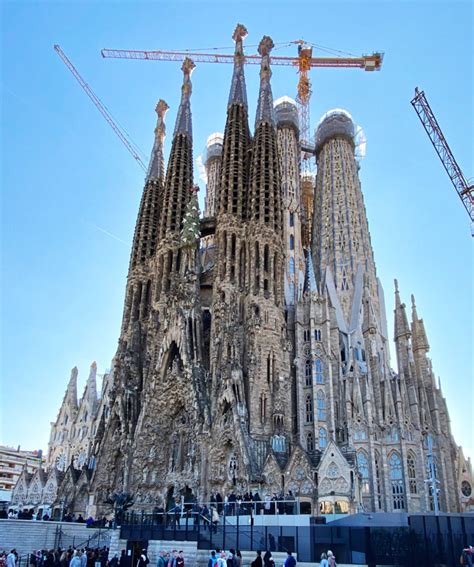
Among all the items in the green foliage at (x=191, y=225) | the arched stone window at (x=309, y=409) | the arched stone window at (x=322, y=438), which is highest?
the green foliage at (x=191, y=225)

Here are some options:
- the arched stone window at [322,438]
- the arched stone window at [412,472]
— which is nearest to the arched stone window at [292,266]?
the arched stone window at [322,438]

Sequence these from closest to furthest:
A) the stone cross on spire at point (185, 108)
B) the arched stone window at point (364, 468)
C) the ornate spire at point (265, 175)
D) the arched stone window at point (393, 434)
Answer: the arched stone window at point (364, 468)
the arched stone window at point (393, 434)
the ornate spire at point (265, 175)
the stone cross on spire at point (185, 108)

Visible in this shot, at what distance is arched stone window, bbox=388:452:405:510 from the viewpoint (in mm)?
41250

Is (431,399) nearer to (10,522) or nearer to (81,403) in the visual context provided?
(10,522)

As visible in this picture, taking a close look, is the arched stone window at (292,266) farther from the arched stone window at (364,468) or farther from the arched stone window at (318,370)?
the arched stone window at (364,468)

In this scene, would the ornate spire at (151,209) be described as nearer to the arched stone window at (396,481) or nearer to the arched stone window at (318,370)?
the arched stone window at (318,370)

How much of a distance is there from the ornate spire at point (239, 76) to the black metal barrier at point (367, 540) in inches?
1810

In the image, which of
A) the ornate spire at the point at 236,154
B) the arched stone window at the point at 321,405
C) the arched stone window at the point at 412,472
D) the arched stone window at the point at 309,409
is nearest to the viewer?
the arched stone window at the point at 412,472

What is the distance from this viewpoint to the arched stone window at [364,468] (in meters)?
41.4

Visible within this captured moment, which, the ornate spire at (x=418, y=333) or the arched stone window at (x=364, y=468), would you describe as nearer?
the arched stone window at (x=364, y=468)

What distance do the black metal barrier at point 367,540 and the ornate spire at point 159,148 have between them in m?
45.8

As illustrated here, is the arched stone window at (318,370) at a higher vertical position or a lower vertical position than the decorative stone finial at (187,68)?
lower

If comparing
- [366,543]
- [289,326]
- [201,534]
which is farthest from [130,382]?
[366,543]

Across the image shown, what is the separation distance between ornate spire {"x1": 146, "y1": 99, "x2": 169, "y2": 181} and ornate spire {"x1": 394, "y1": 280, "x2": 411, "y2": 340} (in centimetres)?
2912
